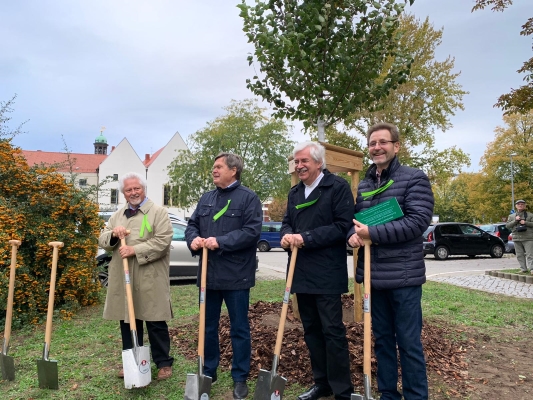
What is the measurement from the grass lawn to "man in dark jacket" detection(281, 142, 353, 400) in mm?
419

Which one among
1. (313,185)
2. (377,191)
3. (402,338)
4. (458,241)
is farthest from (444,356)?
(458,241)

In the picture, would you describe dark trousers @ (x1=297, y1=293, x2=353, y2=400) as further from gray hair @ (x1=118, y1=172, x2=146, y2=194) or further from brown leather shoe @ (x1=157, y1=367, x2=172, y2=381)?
gray hair @ (x1=118, y1=172, x2=146, y2=194)

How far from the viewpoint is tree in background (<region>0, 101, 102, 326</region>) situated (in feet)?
19.4

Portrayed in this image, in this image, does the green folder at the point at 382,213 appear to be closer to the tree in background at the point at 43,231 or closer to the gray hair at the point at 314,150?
the gray hair at the point at 314,150

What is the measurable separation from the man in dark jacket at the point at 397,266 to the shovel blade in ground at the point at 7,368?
3103 millimetres

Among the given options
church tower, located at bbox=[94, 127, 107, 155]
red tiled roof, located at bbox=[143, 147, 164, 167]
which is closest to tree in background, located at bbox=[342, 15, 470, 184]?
red tiled roof, located at bbox=[143, 147, 164, 167]

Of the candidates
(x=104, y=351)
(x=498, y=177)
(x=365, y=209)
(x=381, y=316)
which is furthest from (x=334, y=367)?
(x=498, y=177)

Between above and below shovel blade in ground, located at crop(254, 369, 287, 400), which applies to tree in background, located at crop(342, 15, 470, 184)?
above

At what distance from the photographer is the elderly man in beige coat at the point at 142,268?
3.82 metres

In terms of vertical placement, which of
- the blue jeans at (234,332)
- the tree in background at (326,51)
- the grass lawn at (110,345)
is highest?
the tree in background at (326,51)

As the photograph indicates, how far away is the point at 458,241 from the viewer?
17.9 metres

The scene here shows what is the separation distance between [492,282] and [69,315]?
9062mm

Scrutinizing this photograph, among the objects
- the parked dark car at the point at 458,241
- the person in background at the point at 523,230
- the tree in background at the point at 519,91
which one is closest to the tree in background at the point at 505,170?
the parked dark car at the point at 458,241

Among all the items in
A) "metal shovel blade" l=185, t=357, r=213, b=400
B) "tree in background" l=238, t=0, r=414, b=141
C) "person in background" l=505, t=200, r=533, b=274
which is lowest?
"metal shovel blade" l=185, t=357, r=213, b=400
